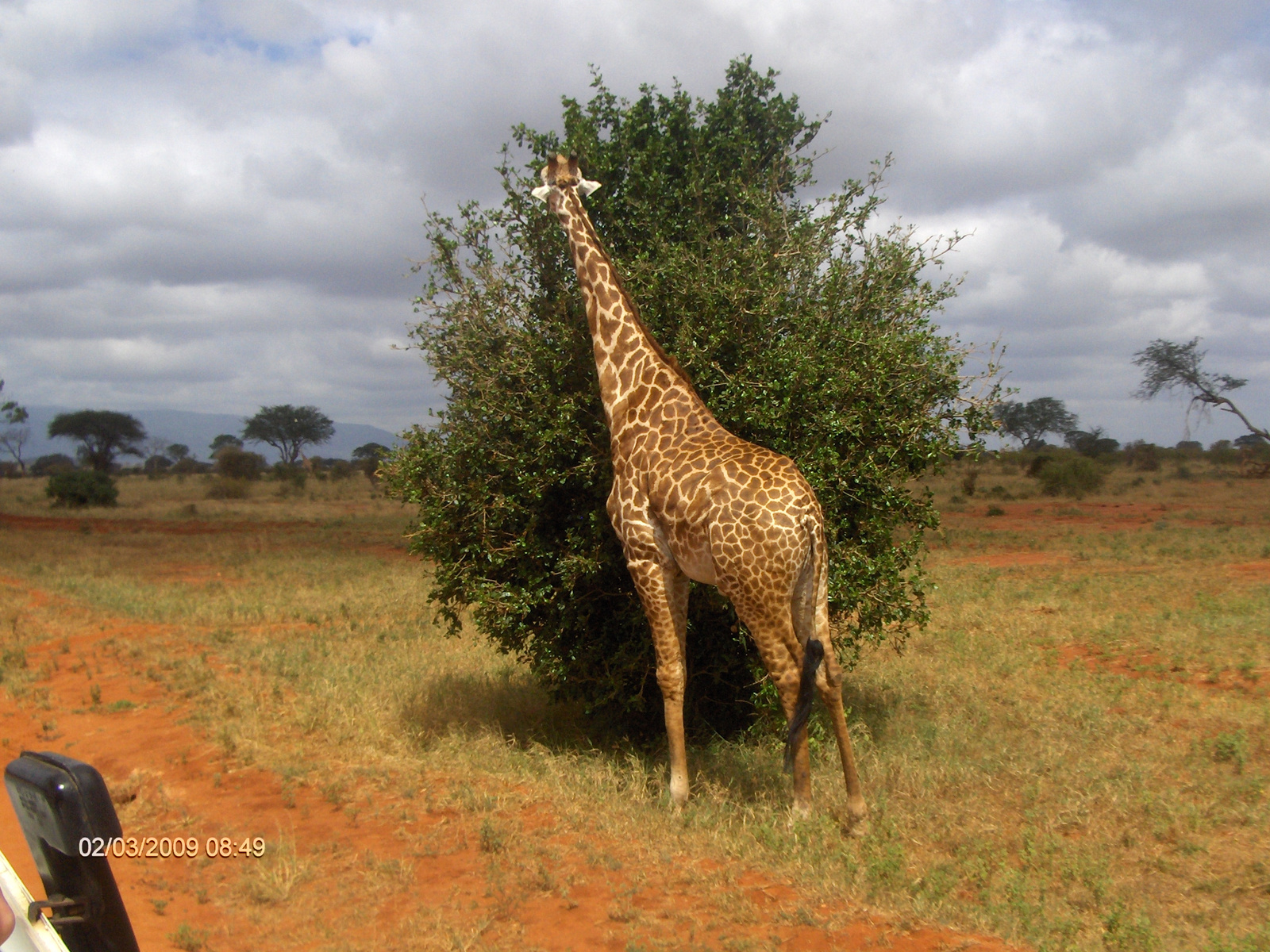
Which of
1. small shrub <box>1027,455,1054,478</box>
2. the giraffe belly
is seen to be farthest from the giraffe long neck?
small shrub <box>1027,455,1054,478</box>

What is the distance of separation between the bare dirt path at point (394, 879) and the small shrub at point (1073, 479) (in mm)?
34491

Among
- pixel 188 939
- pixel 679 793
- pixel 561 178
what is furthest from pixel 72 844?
pixel 561 178

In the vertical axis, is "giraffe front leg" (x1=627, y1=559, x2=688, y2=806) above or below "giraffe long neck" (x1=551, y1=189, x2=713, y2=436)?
below

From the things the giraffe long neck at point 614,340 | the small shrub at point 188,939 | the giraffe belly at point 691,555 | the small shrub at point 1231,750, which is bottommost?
the small shrub at point 188,939

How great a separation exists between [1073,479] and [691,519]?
34373 millimetres

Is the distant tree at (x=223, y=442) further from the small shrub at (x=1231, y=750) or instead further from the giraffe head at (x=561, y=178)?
the small shrub at (x=1231, y=750)

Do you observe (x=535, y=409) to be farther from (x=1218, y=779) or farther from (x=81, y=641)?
(x=81, y=641)

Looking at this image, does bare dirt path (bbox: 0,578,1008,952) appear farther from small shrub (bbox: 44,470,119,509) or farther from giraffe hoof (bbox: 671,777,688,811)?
small shrub (bbox: 44,470,119,509)

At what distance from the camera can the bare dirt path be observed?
4531mm

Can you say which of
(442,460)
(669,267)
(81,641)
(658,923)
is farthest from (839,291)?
(81,641)

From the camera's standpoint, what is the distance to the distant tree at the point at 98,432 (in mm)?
53844

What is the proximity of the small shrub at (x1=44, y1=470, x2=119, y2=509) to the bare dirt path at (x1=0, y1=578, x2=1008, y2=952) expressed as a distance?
34798mm

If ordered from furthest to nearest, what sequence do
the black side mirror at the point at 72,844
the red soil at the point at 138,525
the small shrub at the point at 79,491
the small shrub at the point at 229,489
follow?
1. the small shrub at the point at 229,489
2. the small shrub at the point at 79,491
3. the red soil at the point at 138,525
4. the black side mirror at the point at 72,844

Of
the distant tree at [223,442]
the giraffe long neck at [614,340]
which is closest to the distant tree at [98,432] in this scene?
the distant tree at [223,442]
